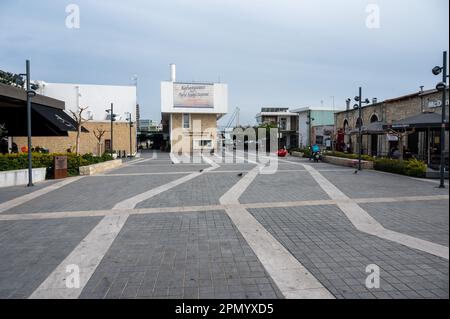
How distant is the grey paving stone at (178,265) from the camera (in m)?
3.51

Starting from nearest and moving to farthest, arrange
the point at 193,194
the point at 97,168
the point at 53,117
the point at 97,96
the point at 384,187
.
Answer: the point at 193,194 < the point at 384,187 < the point at 53,117 < the point at 97,168 < the point at 97,96

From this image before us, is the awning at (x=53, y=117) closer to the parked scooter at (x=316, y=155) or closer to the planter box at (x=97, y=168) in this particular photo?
the planter box at (x=97, y=168)

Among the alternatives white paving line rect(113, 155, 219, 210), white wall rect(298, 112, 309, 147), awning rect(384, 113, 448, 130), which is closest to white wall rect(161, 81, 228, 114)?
white wall rect(298, 112, 309, 147)

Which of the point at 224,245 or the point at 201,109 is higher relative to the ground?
→ the point at 201,109

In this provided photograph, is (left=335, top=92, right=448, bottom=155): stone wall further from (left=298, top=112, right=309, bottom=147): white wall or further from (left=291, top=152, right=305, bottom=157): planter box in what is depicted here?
(left=298, top=112, right=309, bottom=147): white wall

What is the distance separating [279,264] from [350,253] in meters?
1.16

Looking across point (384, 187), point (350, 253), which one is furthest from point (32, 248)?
point (384, 187)

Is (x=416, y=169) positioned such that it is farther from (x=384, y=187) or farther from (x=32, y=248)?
(x=32, y=248)

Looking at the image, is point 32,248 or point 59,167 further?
point 59,167

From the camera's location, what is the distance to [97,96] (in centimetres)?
3928

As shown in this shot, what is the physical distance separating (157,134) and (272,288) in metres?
59.4

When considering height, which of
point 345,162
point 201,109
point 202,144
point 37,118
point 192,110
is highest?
point 201,109

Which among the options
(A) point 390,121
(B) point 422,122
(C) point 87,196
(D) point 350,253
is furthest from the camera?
(A) point 390,121

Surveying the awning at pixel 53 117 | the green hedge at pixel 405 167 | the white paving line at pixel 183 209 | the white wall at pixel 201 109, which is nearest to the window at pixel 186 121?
the white wall at pixel 201 109
